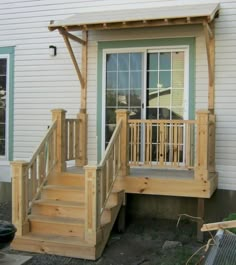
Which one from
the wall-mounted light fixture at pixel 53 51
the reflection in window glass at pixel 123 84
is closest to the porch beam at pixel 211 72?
the reflection in window glass at pixel 123 84

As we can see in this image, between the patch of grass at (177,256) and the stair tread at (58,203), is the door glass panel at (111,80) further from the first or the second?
the patch of grass at (177,256)

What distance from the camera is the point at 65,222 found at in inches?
228

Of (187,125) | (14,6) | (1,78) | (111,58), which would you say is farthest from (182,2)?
(1,78)

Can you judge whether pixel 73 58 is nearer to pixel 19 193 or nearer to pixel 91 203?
pixel 19 193

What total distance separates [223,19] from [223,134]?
180 centimetres

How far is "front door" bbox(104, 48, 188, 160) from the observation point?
7.18 meters

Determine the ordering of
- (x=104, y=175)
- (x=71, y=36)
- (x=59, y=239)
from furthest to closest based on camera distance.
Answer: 1. (x=71, y=36)
2. (x=104, y=175)
3. (x=59, y=239)

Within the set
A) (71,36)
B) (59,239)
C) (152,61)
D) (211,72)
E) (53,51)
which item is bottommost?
(59,239)

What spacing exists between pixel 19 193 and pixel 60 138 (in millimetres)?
1251

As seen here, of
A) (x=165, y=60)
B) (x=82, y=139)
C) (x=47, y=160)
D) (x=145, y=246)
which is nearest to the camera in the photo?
(x=145, y=246)

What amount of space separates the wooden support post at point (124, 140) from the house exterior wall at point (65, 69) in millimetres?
1312

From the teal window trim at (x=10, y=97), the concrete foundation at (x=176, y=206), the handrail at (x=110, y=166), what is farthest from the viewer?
the teal window trim at (x=10, y=97)

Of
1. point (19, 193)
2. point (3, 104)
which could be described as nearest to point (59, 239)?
point (19, 193)

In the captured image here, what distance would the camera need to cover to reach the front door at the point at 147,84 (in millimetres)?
7176
